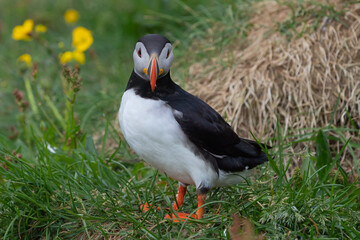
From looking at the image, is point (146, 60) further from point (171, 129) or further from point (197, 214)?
point (197, 214)

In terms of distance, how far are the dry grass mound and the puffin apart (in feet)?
3.71

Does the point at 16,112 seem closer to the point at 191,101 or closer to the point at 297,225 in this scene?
the point at 191,101

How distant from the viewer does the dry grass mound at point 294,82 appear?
4262mm

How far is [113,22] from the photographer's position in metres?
6.61

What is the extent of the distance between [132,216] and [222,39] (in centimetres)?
257

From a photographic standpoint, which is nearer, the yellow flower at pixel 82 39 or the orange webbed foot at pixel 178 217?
the orange webbed foot at pixel 178 217

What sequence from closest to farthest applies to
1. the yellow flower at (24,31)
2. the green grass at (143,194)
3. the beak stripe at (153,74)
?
the beak stripe at (153,74) → the green grass at (143,194) → the yellow flower at (24,31)

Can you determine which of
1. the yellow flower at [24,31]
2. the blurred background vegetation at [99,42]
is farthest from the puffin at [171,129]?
the yellow flower at [24,31]

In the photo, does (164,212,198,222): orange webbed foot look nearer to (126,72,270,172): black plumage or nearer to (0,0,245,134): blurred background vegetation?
(126,72,270,172): black plumage

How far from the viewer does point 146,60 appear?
9.40ft

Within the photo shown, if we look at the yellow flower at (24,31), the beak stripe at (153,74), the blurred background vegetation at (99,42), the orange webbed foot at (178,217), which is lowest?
the orange webbed foot at (178,217)

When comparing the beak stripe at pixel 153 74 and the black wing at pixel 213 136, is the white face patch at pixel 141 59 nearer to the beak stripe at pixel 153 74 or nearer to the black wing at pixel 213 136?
the beak stripe at pixel 153 74

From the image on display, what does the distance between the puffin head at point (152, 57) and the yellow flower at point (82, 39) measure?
2.32 meters

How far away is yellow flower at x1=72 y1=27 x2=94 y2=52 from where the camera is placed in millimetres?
5137
